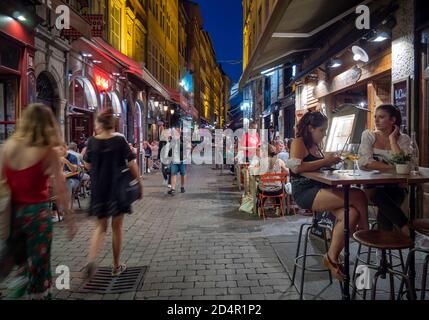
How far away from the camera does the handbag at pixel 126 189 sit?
178 inches

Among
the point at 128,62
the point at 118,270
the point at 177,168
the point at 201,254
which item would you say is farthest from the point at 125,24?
the point at 118,270

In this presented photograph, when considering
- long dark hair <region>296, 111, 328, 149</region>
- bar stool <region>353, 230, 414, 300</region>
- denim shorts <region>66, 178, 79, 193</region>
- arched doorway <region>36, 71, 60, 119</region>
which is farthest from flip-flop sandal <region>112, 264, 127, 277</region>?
arched doorway <region>36, 71, 60, 119</region>

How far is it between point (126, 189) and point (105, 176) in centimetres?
30

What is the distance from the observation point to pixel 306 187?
3664 mm

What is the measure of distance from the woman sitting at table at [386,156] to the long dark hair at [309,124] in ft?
2.05

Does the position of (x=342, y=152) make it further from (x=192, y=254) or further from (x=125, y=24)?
(x=125, y=24)

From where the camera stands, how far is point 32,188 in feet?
9.77

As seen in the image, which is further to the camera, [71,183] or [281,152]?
[281,152]

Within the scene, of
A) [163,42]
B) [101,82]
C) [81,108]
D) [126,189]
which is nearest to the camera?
[126,189]

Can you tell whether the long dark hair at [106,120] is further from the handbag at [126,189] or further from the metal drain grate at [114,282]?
the metal drain grate at [114,282]

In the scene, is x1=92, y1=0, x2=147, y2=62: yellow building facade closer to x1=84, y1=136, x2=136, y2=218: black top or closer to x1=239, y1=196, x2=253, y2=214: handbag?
x1=239, y1=196, x2=253, y2=214: handbag

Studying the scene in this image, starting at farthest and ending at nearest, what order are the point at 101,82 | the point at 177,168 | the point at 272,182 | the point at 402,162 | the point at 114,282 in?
the point at 101,82, the point at 177,168, the point at 272,182, the point at 114,282, the point at 402,162

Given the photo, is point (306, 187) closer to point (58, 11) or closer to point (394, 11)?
point (394, 11)
